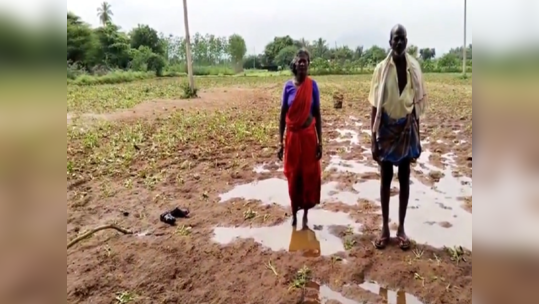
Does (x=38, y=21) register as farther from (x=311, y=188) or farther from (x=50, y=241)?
(x=311, y=188)

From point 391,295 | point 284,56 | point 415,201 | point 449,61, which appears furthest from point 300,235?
point 449,61

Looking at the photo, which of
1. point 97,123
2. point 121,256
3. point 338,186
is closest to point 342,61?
point 97,123

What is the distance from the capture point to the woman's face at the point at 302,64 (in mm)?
3119

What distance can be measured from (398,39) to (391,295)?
1.65 m

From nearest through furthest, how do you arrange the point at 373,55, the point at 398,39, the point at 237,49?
1. the point at 398,39
2. the point at 373,55
3. the point at 237,49

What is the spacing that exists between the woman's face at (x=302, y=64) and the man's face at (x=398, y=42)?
0.72 metres

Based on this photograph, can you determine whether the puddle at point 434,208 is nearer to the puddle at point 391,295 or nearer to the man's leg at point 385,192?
the man's leg at point 385,192

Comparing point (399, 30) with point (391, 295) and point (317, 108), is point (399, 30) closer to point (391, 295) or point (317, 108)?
point (317, 108)

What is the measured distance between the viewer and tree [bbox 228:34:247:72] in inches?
1491

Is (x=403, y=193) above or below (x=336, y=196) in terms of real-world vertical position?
above

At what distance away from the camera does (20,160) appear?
0.75 metres

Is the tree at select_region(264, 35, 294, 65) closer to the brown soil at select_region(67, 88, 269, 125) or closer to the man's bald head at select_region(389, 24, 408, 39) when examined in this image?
the brown soil at select_region(67, 88, 269, 125)

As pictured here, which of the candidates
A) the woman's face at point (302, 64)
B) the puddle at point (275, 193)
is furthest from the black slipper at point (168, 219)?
the woman's face at point (302, 64)

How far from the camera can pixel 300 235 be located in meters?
3.46
